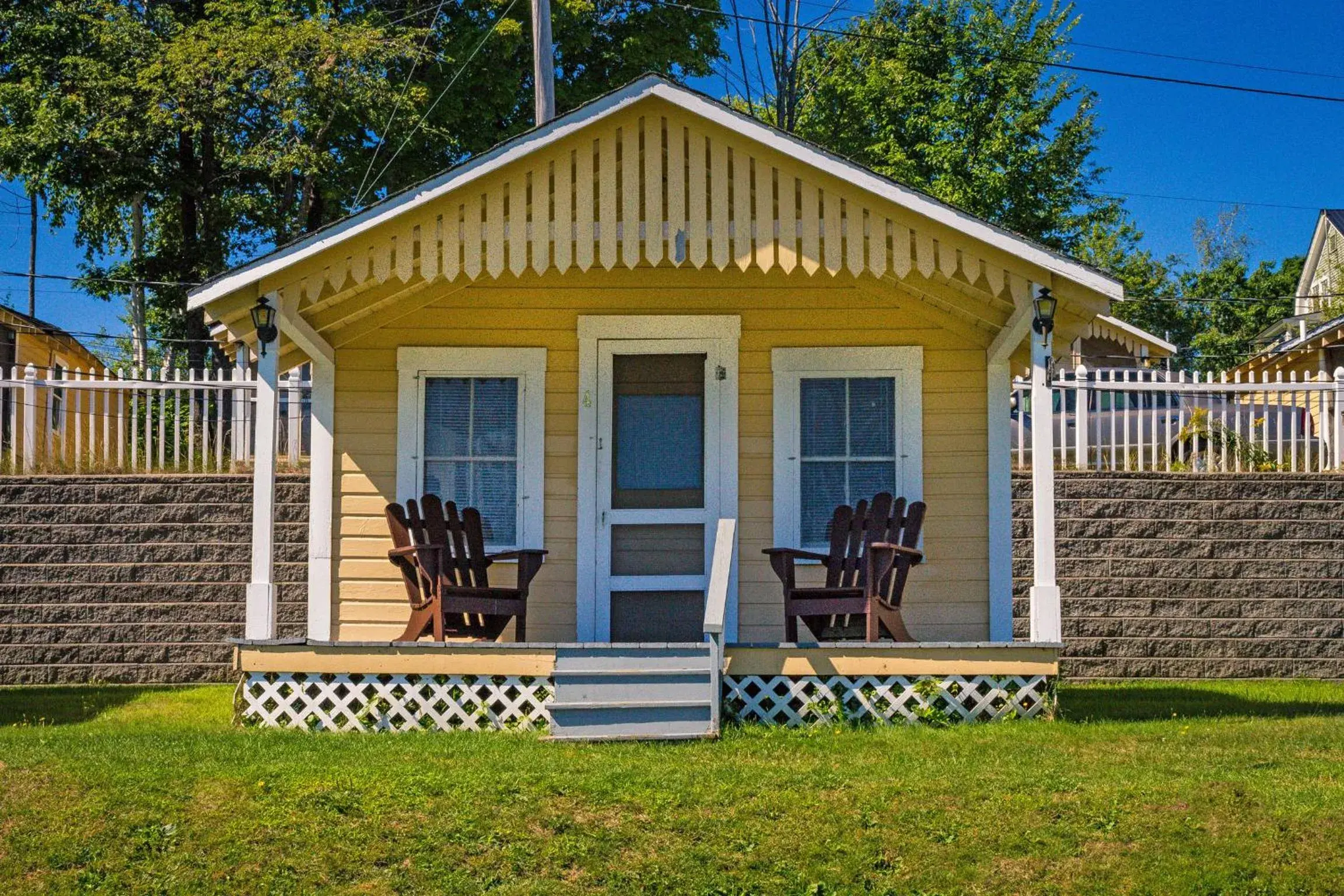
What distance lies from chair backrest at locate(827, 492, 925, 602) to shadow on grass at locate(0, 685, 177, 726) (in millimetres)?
4487

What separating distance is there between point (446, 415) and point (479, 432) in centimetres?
24

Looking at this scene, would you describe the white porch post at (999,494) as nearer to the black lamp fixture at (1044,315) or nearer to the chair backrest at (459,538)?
the black lamp fixture at (1044,315)

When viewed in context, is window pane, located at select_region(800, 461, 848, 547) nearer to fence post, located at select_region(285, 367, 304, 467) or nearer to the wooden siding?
the wooden siding

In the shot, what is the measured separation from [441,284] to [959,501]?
11.9ft

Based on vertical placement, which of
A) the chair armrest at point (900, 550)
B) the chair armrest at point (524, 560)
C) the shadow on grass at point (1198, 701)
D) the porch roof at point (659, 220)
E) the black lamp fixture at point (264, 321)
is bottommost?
the shadow on grass at point (1198, 701)

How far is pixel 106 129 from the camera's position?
63.5 ft

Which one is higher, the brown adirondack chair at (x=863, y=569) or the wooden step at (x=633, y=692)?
the brown adirondack chair at (x=863, y=569)

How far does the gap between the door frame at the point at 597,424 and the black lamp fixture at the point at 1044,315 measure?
2.15m

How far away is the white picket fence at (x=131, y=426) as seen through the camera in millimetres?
10531

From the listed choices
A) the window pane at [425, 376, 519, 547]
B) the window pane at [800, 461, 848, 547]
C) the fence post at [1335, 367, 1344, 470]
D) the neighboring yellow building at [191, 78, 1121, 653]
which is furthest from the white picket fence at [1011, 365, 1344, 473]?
the window pane at [425, 376, 519, 547]

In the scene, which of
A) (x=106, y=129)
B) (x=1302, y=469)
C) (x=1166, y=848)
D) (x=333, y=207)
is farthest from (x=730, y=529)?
(x=333, y=207)

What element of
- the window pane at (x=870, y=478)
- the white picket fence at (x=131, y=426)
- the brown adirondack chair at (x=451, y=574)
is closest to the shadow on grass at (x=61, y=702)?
the white picket fence at (x=131, y=426)

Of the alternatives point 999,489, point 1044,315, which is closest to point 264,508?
point 1044,315

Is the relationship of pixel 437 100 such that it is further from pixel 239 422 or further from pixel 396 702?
pixel 396 702
